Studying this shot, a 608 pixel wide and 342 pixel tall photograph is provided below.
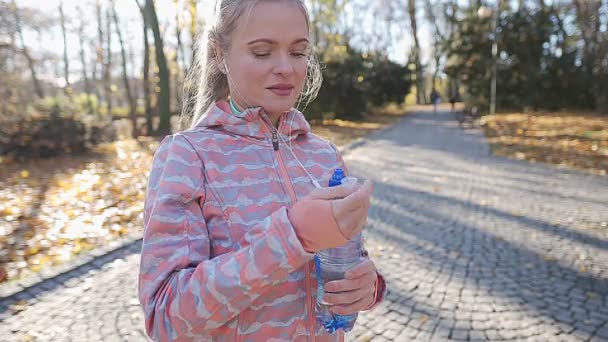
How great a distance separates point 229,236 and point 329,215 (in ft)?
1.29

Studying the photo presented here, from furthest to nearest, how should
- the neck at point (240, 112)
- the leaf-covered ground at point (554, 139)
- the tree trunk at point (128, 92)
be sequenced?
the tree trunk at point (128, 92), the leaf-covered ground at point (554, 139), the neck at point (240, 112)

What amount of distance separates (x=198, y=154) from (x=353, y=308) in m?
0.62

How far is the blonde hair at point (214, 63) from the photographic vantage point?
52.4 inches

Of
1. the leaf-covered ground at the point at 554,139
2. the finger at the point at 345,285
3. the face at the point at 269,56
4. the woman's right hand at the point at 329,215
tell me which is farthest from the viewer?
the leaf-covered ground at the point at 554,139

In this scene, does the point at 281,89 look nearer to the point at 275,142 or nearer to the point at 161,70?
the point at 275,142

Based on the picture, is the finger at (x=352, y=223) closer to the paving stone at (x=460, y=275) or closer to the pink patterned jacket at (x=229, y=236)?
the pink patterned jacket at (x=229, y=236)

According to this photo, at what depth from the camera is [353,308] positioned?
3.92 ft

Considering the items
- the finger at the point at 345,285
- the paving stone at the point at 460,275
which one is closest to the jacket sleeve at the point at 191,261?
the finger at the point at 345,285

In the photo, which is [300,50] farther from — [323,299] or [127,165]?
[127,165]

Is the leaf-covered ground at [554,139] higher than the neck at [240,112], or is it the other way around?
Result: the neck at [240,112]

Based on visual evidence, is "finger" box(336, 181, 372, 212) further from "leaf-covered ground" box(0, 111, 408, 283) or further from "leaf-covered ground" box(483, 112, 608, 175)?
"leaf-covered ground" box(483, 112, 608, 175)

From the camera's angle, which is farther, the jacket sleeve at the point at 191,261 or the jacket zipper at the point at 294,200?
the jacket zipper at the point at 294,200

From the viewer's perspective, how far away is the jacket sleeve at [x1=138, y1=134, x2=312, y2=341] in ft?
3.25

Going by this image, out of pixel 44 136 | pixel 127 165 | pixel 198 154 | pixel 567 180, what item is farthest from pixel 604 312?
pixel 44 136
